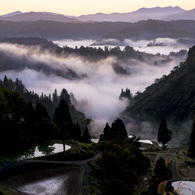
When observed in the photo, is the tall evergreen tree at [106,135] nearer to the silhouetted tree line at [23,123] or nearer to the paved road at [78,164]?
the silhouetted tree line at [23,123]

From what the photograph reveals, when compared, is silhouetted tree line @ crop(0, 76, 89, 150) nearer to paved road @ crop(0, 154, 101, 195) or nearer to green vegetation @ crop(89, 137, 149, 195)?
paved road @ crop(0, 154, 101, 195)

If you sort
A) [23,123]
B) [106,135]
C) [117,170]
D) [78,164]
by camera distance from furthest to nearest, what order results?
[106,135]
[23,123]
[78,164]
[117,170]

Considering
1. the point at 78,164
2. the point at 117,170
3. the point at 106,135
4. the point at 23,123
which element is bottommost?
the point at 106,135

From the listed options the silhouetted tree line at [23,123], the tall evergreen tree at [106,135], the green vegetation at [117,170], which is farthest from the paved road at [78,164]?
the tall evergreen tree at [106,135]

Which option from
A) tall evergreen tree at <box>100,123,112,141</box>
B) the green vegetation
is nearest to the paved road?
the green vegetation

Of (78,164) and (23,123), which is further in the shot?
(23,123)

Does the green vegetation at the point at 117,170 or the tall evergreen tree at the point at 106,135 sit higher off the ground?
the green vegetation at the point at 117,170

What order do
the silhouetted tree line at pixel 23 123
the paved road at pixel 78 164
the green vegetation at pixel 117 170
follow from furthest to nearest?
the silhouetted tree line at pixel 23 123 < the paved road at pixel 78 164 < the green vegetation at pixel 117 170

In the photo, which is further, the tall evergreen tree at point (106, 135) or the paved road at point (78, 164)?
the tall evergreen tree at point (106, 135)

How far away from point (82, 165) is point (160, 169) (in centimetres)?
1231

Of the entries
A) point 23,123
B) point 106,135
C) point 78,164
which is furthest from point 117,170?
point 106,135

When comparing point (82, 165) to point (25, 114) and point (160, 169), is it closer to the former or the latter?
point (160, 169)

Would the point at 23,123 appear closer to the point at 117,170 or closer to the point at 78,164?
the point at 78,164

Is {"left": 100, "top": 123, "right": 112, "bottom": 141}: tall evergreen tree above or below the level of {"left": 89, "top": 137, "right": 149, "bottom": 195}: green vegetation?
below
